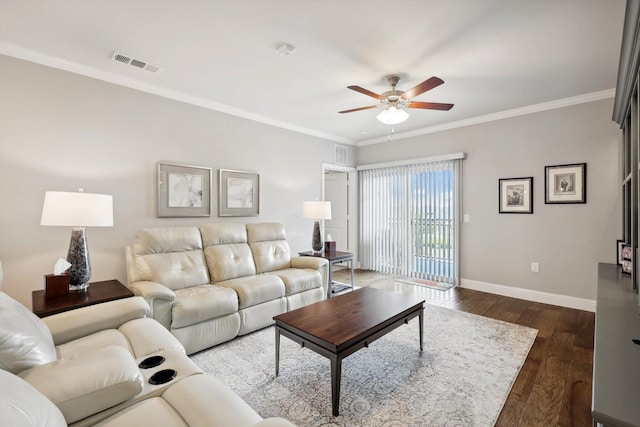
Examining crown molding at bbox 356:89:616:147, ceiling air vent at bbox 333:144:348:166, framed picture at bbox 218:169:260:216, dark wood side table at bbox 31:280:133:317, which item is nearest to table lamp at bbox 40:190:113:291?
dark wood side table at bbox 31:280:133:317

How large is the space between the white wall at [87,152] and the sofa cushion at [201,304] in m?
1.07

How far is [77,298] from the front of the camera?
229 centimetres

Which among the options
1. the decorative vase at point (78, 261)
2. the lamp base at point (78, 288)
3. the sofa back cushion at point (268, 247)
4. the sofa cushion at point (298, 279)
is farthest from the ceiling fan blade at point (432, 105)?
the lamp base at point (78, 288)

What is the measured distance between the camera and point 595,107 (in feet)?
11.7

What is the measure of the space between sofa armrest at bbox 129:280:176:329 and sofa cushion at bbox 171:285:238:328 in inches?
2.1

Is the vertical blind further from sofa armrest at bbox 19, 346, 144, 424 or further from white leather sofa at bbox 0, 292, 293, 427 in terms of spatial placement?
sofa armrest at bbox 19, 346, 144, 424

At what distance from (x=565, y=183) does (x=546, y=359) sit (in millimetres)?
2415

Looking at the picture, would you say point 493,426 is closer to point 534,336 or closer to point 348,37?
point 534,336

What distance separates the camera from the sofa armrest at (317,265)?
3820 millimetres

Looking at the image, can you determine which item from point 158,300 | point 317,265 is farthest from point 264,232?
point 158,300

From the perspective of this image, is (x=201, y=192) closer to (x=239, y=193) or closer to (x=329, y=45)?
(x=239, y=193)

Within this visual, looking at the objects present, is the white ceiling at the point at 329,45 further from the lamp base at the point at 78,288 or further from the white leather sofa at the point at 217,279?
the lamp base at the point at 78,288

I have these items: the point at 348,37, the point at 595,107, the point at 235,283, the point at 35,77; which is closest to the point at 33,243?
the point at 35,77

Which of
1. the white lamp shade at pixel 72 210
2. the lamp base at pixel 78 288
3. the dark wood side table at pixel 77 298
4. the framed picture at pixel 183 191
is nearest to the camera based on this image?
the dark wood side table at pixel 77 298
